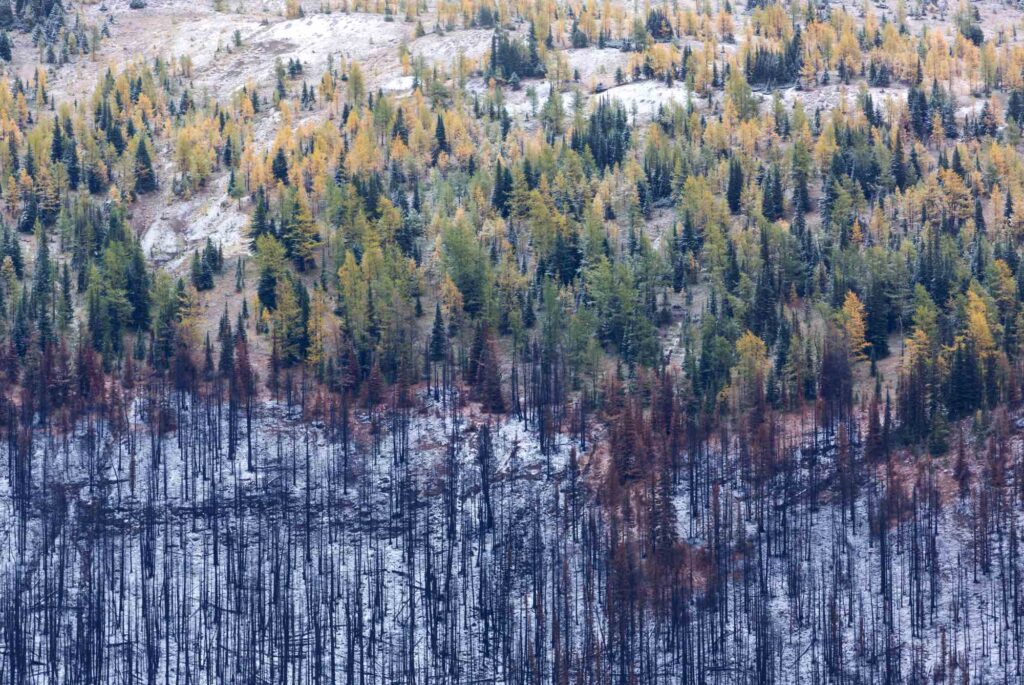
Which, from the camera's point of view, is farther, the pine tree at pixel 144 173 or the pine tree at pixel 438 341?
the pine tree at pixel 144 173

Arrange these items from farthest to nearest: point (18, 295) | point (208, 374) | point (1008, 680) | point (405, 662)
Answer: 1. point (18, 295)
2. point (208, 374)
3. point (405, 662)
4. point (1008, 680)

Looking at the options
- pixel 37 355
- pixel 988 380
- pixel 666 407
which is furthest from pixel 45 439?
pixel 988 380

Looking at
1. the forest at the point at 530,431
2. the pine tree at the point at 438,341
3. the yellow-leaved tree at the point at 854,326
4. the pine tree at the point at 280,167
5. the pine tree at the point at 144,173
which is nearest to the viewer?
the forest at the point at 530,431

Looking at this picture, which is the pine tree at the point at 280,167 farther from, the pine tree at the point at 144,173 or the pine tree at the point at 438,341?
the pine tree at the point at 438,341

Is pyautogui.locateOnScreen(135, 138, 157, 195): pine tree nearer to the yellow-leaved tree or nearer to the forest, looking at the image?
the forest

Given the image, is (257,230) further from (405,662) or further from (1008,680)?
(1008,680)

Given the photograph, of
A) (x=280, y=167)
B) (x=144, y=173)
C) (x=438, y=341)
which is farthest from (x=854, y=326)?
(x=144, y=173)

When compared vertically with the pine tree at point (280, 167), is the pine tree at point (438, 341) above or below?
below

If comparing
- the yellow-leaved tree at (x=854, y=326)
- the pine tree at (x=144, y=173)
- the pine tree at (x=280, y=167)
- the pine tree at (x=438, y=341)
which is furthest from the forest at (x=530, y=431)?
the pine tree at (x=144, y=173)

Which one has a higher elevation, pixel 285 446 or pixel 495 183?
pixel 495 183
